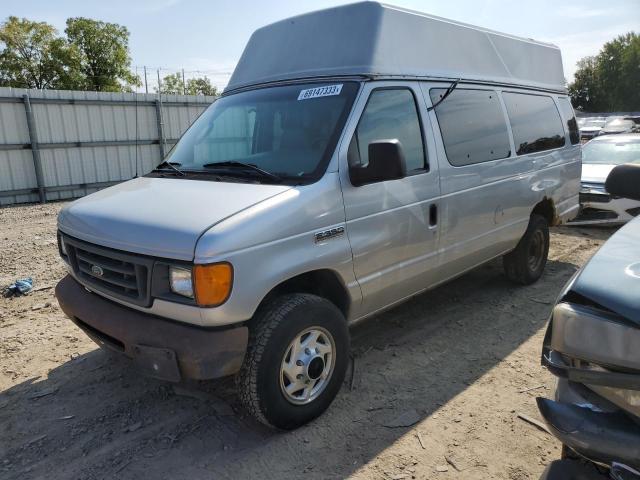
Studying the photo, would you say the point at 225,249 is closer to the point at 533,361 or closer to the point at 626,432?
the point at 626,432

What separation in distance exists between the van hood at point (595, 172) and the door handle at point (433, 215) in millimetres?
5803

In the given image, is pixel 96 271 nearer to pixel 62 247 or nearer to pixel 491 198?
pixel 62 247

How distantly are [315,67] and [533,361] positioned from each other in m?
2.90

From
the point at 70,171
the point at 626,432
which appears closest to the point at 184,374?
the point at 626,432

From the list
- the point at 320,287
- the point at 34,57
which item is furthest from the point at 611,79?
the point at 320,287

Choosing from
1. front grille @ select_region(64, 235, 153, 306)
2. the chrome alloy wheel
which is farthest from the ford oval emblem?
the chrome alloy wheel

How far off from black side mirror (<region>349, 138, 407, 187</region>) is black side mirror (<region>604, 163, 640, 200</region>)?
45.4 inches

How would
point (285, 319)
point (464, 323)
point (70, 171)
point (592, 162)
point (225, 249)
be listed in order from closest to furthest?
point (225, 249)
point (285, 319)
point (464, 323)
point (592, 162)
point (70, 171)

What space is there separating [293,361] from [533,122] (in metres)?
3.93

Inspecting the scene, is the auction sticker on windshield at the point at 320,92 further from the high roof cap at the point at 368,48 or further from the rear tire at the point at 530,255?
the rear tire at the point at 530,255

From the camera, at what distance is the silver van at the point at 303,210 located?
8.86 ft

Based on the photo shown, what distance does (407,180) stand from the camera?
3.64 m

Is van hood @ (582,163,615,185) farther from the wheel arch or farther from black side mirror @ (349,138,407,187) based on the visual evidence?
the wheel arch

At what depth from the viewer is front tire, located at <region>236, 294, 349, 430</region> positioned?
2840 mm
